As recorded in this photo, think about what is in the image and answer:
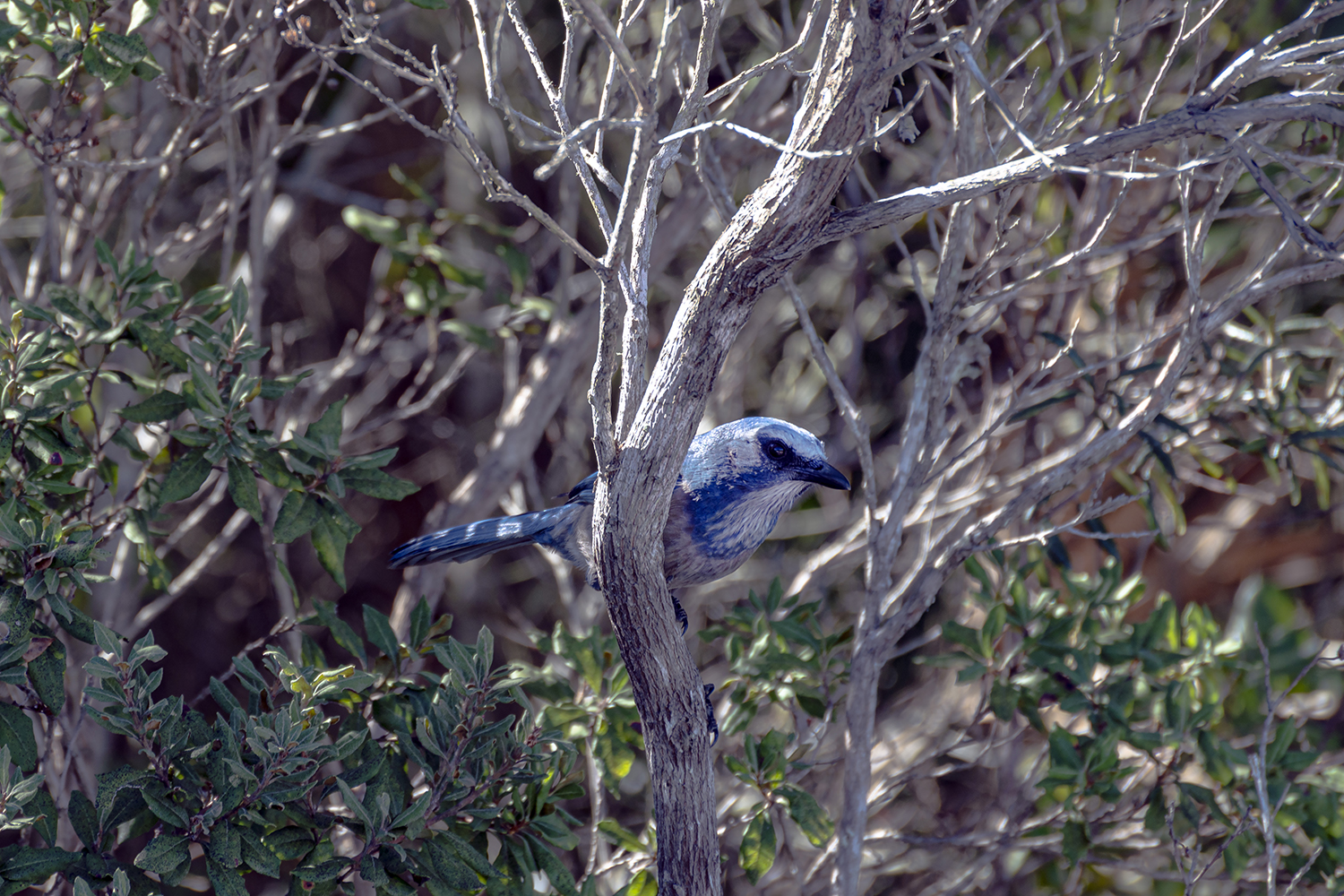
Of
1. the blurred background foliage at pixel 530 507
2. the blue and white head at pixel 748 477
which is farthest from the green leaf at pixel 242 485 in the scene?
the blue and white head at pixel 748 477

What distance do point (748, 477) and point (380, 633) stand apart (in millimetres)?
1182

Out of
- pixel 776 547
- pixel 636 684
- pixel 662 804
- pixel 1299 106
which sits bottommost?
pixel 776 547

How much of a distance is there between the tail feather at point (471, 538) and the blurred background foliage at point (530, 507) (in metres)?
0.37

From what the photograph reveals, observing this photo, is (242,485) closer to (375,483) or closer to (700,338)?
(375,483)

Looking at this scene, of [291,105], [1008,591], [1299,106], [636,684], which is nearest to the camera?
[1299,106]

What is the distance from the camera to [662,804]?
8.04 ft

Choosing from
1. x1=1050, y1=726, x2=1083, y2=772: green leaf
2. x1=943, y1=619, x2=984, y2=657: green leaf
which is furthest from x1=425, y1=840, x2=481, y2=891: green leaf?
x1=1050, y1=726, x2=1083, y2=772: green leaf

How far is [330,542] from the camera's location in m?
2.83

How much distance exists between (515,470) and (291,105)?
314 cm

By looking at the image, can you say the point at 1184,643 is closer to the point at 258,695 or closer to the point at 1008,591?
the point at 1008,591

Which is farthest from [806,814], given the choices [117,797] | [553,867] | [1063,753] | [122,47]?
[122,47]

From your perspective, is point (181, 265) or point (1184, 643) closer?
point (1184, 643)

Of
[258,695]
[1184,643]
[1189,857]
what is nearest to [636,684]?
[258,695]

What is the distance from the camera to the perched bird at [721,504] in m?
3.11
